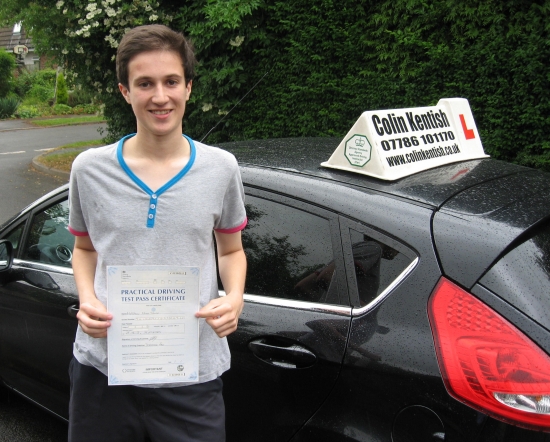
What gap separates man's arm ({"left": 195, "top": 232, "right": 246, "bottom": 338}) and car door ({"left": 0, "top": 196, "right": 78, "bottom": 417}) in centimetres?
102

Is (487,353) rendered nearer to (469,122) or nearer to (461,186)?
(461,186)

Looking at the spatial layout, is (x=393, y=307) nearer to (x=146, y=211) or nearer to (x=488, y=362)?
(x=488, y=362)

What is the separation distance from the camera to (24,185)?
11273 millimetres

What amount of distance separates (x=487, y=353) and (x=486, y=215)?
0.46 meters

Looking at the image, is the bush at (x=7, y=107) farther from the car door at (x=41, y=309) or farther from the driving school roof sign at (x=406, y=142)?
the driving school roof sign at (x=406, y=142)

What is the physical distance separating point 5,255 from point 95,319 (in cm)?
163

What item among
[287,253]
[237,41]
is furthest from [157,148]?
[237,41]

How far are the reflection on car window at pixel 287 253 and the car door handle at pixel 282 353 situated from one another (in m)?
0.17

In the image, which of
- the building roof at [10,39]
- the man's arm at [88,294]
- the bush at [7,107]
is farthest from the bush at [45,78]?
the man's arm at [88,294]

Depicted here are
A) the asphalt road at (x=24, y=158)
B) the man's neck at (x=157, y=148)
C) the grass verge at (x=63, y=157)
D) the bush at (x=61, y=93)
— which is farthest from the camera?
the bush at (x=61, y=93)

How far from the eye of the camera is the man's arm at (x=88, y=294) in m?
1.59

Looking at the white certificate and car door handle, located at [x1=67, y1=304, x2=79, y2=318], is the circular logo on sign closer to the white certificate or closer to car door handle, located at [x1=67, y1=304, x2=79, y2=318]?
the white certificate

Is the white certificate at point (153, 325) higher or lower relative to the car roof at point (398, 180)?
lower

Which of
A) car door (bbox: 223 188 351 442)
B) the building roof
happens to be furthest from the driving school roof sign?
the building roof
